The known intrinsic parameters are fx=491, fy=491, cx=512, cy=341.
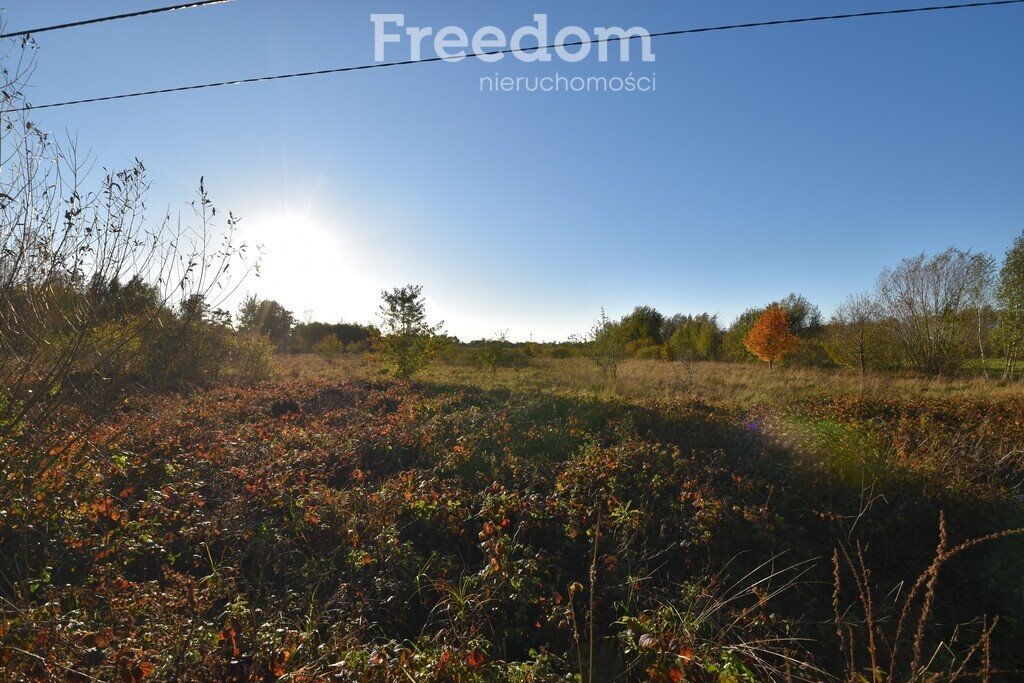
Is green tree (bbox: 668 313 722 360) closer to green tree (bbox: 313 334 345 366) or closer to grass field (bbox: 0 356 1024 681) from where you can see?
green tree (bbox: 313 334 345 366)

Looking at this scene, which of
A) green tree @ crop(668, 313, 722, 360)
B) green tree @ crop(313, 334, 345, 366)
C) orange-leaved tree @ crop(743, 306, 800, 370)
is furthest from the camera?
green tree @ crop(668, 313, 722, 360)

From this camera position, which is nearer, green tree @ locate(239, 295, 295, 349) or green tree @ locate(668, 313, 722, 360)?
green tree @ locate(239, 295, 295, 349)

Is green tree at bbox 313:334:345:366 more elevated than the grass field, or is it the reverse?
green tree at bbox 313:334:345:366

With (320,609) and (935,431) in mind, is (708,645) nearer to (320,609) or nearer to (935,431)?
(320,609)

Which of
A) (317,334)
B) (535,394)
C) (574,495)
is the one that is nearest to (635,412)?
(535,394)

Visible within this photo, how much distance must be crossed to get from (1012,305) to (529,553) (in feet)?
68.9

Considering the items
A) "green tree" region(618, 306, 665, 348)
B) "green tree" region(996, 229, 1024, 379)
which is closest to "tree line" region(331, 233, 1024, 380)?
"green tree" region(996, 229, 1024, 379)

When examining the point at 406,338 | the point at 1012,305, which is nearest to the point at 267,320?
the point at 406,338

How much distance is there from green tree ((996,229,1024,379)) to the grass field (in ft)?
37.4

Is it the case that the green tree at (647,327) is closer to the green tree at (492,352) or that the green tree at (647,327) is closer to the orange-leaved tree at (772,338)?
the orange-leaved tree at (772,338)

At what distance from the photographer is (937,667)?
324 centimetres

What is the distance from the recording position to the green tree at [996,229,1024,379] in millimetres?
16141

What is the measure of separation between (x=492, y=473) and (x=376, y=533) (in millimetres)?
1879

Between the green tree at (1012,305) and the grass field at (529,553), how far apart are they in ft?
37.4
